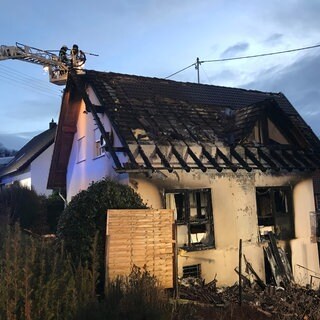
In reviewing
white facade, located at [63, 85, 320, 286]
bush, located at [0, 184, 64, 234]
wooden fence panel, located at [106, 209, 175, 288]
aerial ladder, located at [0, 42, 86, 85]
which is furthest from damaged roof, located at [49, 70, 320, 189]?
aerial ladder, located at [0, 42, 86, 85]

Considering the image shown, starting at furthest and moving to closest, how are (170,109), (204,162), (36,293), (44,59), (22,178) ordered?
(44,59) → (22,178) → (170,109) → (204,162) → (36,293)

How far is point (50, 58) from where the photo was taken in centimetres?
4834

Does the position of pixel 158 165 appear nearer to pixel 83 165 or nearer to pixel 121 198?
pixel 121 198

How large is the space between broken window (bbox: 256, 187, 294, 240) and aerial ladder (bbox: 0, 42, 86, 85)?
34079 mm

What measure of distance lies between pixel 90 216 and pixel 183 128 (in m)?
6.38

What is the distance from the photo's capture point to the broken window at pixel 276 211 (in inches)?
584

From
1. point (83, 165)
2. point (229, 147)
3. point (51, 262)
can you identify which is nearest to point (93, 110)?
point (83, 165)

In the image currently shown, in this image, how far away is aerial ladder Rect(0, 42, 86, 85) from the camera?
150 ft

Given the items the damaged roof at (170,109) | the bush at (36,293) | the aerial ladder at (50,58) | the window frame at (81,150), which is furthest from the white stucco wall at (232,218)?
the aerial ladder at (50,58)

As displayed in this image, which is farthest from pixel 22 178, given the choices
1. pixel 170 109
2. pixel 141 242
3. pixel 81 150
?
pixel 141 242

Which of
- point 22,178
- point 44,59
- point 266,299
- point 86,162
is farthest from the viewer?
point 44,59

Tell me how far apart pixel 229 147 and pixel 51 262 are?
9.40 m

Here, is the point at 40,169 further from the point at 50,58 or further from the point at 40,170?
the point at 50,58

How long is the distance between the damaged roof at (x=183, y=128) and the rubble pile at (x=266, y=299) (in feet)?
11.7
